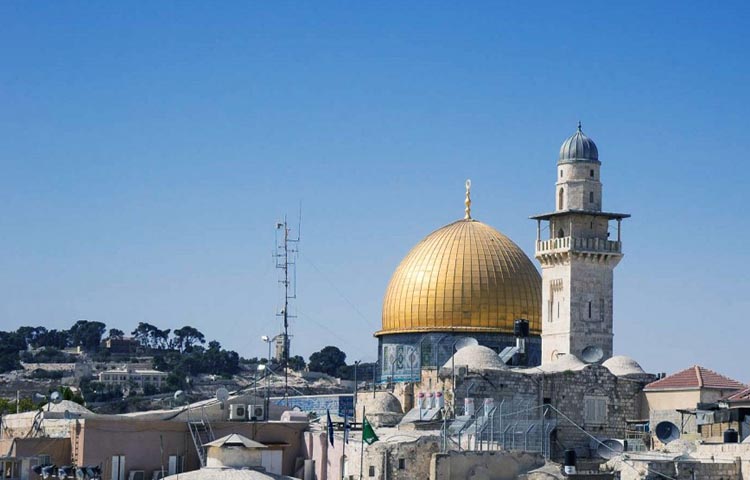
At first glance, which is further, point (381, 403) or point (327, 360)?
point (327, 360)

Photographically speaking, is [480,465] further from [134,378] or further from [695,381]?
[134,378]

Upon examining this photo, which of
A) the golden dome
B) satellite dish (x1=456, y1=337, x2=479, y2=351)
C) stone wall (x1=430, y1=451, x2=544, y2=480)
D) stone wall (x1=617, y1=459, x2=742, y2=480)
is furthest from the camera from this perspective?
the golden dome

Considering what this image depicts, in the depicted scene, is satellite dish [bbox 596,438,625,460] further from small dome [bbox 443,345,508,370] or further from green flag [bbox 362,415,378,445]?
green flag [bbox 362,415,378,445]

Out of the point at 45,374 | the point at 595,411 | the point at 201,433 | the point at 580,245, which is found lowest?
the point at 201,433

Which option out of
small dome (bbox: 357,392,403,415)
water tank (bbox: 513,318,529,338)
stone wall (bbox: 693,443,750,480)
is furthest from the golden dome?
stone wall (bbox: 693,443,750,480)

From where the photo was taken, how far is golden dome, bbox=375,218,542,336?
60.8m

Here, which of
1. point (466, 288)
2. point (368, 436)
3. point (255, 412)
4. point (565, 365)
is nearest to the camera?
point (368, 436)

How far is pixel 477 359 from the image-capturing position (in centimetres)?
5428

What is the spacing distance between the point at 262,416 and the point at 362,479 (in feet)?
18.9

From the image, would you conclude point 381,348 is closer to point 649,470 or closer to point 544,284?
point 544,284

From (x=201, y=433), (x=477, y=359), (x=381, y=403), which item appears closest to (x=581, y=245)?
(x=477, y=359)

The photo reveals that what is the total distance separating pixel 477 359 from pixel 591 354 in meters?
4.35

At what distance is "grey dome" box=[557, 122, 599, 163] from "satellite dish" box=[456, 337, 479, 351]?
6.55 metres

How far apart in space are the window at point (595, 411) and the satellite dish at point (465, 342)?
6.38 meters
